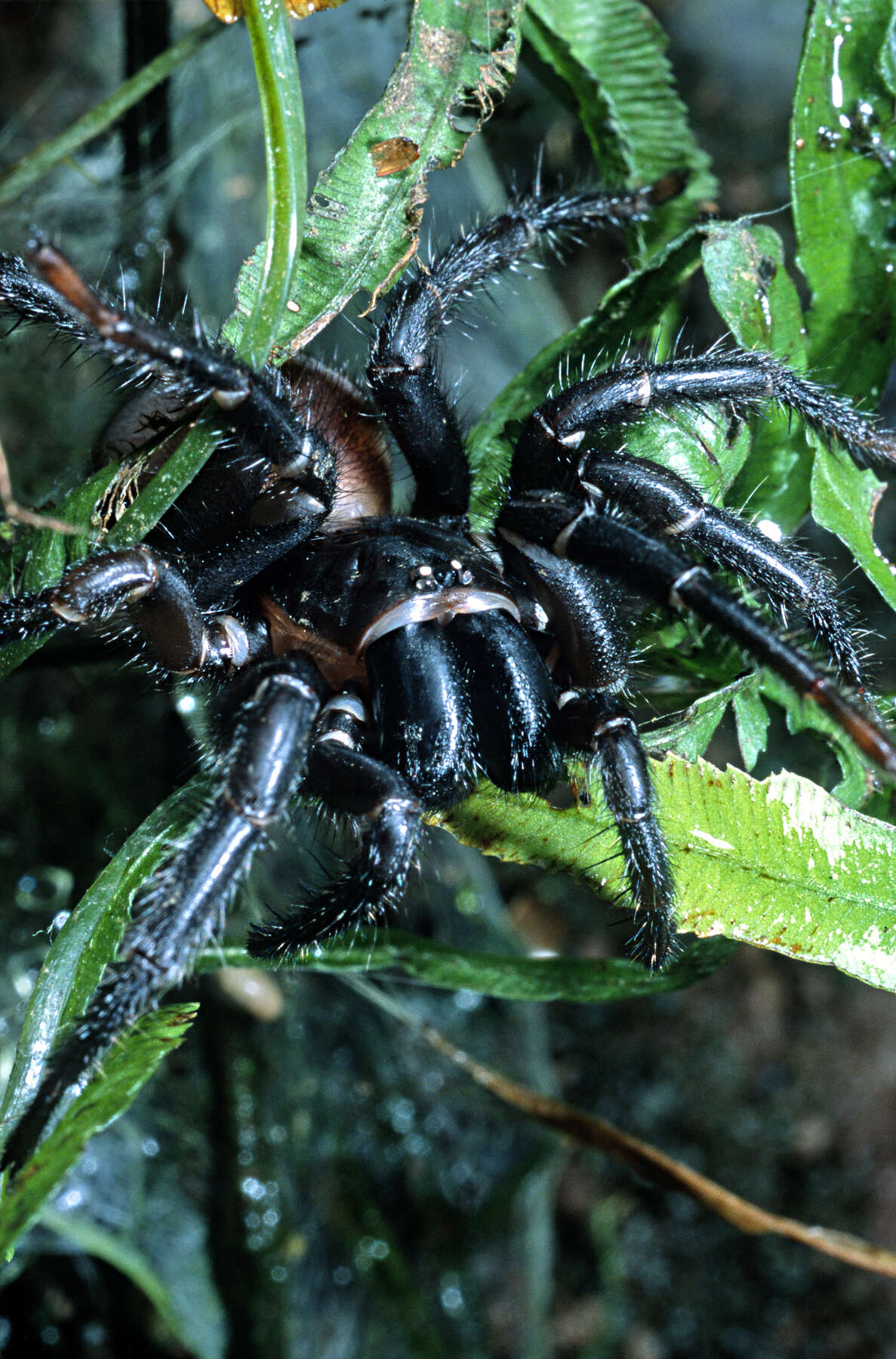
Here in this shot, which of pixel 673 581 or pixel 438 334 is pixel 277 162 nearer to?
pixel 438 334

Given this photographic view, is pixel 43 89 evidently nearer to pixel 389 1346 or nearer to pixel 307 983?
pixel 307 983

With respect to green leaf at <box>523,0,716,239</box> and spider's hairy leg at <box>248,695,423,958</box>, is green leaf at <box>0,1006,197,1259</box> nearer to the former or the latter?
spider's hairy leg at <box>248,695,423,958</box>

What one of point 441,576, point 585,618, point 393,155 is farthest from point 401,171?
point 585,618

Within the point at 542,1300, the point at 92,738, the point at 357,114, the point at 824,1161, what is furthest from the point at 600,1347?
the point at 357,114

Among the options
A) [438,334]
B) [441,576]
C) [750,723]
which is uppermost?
Result: [438,334]

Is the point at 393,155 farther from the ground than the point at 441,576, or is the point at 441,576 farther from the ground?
the point at 393,155

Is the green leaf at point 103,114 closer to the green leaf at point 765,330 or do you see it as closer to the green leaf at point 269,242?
the green leaf at point 269,242

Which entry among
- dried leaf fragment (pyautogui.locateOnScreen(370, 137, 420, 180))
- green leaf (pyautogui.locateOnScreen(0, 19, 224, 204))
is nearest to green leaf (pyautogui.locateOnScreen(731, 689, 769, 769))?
dried leaf fragment (pyautogui.locateOnScreen(370, 137, 420, 180))
